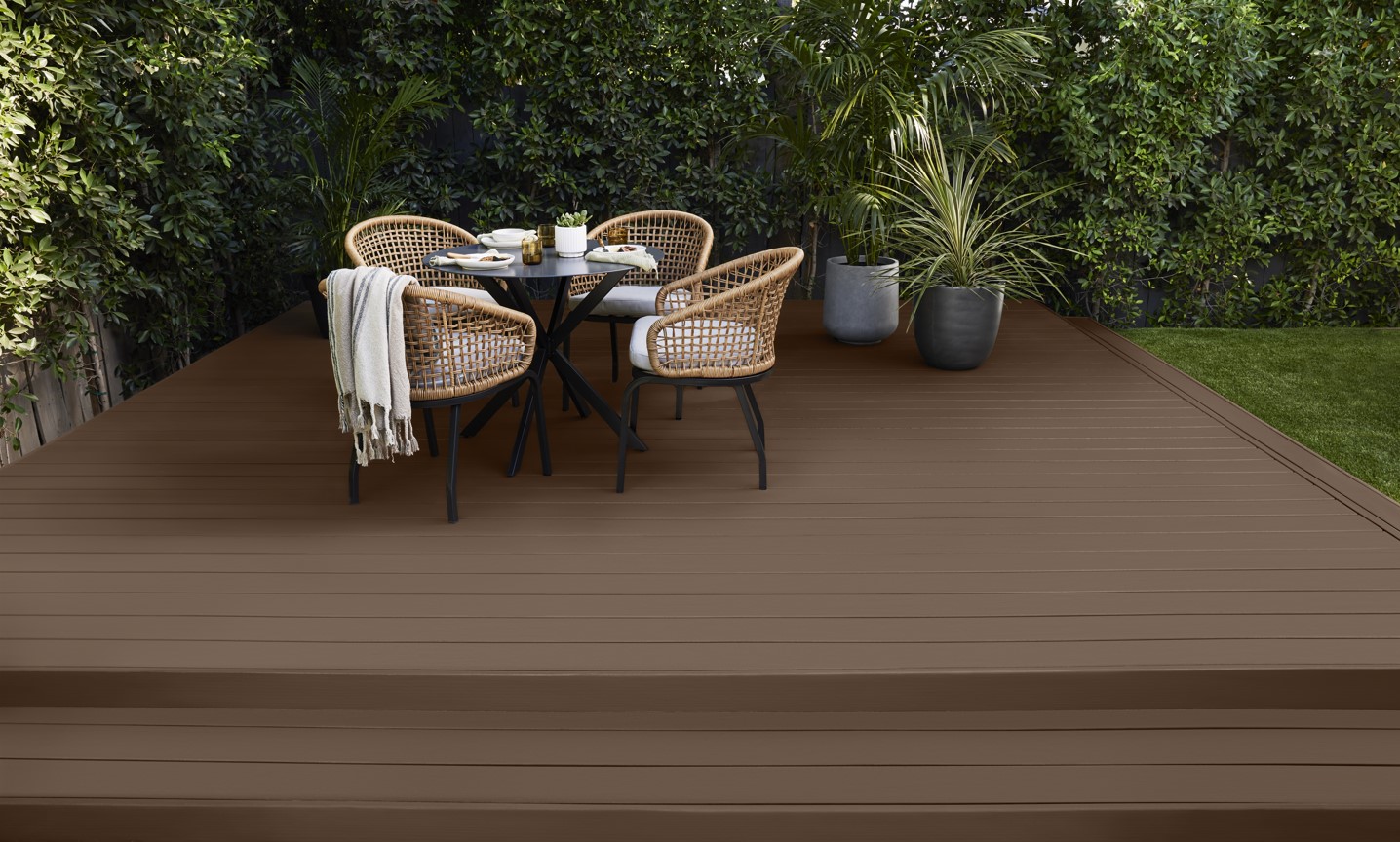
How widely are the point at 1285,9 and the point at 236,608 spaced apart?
6.16 metres

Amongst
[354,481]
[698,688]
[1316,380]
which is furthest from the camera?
[1316,380]

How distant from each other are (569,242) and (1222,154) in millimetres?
4534

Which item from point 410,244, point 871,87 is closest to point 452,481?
point 410,244

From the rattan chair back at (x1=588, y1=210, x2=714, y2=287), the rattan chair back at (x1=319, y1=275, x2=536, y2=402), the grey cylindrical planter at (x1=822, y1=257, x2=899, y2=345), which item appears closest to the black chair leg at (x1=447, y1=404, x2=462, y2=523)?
the rattan chair back at (x1=319, y1=275, x2=536, y2=402)

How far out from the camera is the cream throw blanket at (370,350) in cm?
274

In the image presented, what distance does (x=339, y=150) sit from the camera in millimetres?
5289

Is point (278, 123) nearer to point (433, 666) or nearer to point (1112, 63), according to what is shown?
point (433, 666)

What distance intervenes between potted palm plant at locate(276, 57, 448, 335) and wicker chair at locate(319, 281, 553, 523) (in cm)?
242

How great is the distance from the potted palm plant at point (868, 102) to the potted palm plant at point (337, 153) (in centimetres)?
205

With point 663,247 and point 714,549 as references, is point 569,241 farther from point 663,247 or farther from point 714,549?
point 714,549

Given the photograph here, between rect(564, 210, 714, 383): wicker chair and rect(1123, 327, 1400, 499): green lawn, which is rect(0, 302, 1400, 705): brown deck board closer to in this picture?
rect(1123, 327, 1400, 499): green lawn

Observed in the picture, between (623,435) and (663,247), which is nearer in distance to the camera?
(623,435)

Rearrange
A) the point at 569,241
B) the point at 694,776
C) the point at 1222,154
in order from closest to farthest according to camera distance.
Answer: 1. the point at 694,776
2. the point at 569,241
3. the point at 1222,154

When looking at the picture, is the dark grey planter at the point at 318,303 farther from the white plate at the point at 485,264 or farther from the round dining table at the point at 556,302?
Result: the white plate at the point at 485,264
